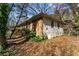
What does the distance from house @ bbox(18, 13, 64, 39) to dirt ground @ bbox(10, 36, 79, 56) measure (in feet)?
0.21

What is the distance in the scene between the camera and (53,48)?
1638mm

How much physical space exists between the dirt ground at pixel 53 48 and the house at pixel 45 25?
0.21 ft

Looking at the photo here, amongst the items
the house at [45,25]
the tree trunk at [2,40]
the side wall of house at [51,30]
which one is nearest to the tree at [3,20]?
the tree trunk at [2,40]

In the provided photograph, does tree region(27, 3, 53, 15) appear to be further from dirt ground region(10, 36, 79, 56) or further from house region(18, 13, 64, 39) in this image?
dirt ground region(10, 36, 79, 56)

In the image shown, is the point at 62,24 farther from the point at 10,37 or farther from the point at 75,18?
the point at 10,37

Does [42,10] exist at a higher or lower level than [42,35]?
higher

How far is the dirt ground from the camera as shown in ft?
5.32

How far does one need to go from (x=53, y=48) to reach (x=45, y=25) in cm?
22

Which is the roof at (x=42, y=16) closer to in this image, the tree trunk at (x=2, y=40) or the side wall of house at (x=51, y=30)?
the side wall of house at (x=51, y=30)

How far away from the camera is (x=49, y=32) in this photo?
1653 mm

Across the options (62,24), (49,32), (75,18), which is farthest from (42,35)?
(75,18)

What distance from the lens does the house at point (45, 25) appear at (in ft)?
5.41

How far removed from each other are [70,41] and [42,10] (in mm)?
380

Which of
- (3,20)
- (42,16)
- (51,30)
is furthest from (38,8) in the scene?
(3,20)
